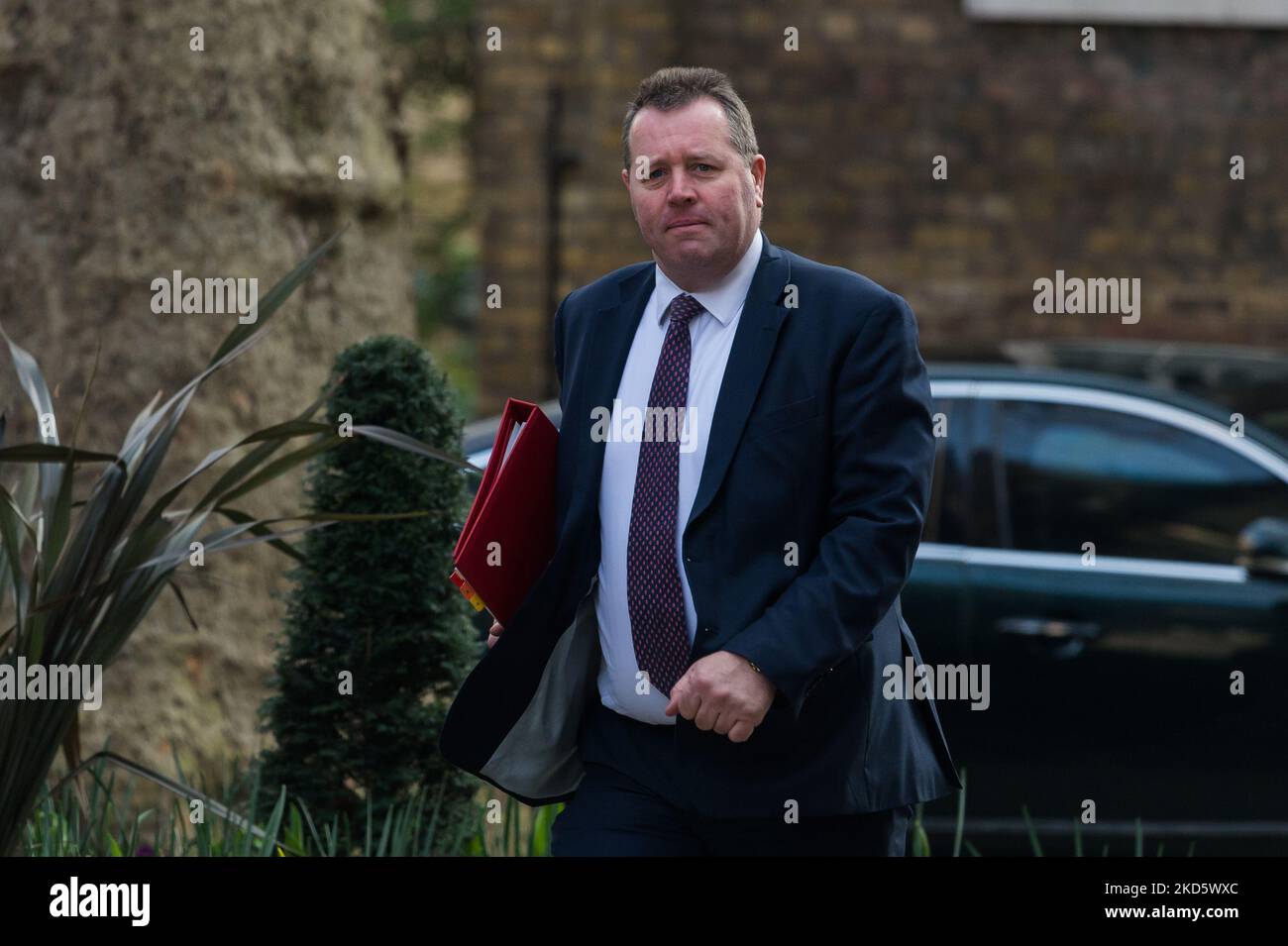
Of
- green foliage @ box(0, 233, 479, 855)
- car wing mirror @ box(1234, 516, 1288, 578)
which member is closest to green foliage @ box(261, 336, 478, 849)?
green foliage @ box(0, 233, 479, 855)

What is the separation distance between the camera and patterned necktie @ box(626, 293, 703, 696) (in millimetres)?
2689

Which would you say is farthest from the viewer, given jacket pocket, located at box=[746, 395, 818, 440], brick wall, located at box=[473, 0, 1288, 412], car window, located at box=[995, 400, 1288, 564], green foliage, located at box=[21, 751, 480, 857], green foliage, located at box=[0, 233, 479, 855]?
brick wall, located at box=[473, 0, 1288, 412]

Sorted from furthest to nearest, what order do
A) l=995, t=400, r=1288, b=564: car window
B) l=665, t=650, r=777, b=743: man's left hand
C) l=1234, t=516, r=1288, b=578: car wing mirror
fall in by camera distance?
l=995, t=400, r=1288, b=564: car window, l=1234, t=516, r=1288, b=578: car wing mirror, l=665, t=650, r=777, b=743: man's left hand

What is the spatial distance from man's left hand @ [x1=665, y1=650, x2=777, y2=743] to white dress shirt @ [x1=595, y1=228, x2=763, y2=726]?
193 mm

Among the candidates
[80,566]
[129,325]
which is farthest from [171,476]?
[80,566]

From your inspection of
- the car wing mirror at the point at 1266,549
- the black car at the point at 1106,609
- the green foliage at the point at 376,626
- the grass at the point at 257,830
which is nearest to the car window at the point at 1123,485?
the black car at the point at 1106,609

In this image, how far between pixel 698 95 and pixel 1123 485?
2.89 metres

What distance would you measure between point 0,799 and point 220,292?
7.74 feet

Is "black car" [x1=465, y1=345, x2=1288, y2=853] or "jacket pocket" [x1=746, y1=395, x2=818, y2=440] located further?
"black car" [x1=465, y1=345, x2=1288, y2=853]

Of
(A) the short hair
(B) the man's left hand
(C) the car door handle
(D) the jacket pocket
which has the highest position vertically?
(A) the short hair

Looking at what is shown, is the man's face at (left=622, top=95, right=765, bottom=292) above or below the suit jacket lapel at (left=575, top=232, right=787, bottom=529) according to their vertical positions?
above

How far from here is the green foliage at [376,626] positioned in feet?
12.8

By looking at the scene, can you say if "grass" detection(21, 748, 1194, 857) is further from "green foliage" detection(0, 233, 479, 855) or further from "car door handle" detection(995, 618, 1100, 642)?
"car door handle" detection(995, 618, 1100, 642)

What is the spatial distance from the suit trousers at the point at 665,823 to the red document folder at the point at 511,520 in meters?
0.29
